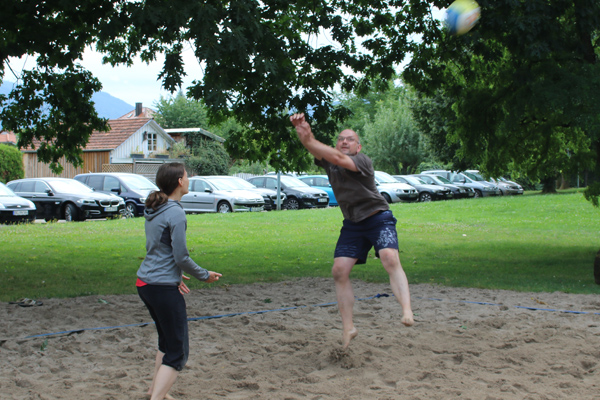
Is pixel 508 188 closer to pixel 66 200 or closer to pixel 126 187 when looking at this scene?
pixel 126 187

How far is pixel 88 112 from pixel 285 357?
888 cm

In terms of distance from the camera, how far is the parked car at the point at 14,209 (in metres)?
19.8

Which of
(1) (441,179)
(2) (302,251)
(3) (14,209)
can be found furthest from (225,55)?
(1) (441,179)

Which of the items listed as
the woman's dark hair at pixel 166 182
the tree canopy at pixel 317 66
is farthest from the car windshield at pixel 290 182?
the woman's dark hair at pixel 166 182

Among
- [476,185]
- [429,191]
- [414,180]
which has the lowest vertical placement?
[429,191]

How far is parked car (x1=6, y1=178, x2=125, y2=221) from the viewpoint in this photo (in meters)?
21.7

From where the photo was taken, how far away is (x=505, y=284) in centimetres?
891

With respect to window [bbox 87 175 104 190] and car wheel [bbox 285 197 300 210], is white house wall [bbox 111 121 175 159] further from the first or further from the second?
window [bbox 87 175 104 190]

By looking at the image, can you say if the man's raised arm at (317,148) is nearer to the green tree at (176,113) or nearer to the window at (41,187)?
the window at (41,187)

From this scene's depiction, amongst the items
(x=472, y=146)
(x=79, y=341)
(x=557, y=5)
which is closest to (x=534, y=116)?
(x=472, y=146)

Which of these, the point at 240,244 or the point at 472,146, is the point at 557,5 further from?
the point at 240,244

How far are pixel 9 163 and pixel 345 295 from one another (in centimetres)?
3234

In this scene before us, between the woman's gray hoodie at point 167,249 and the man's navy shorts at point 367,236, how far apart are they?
174 cm

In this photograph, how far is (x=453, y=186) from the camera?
36.6 meters
